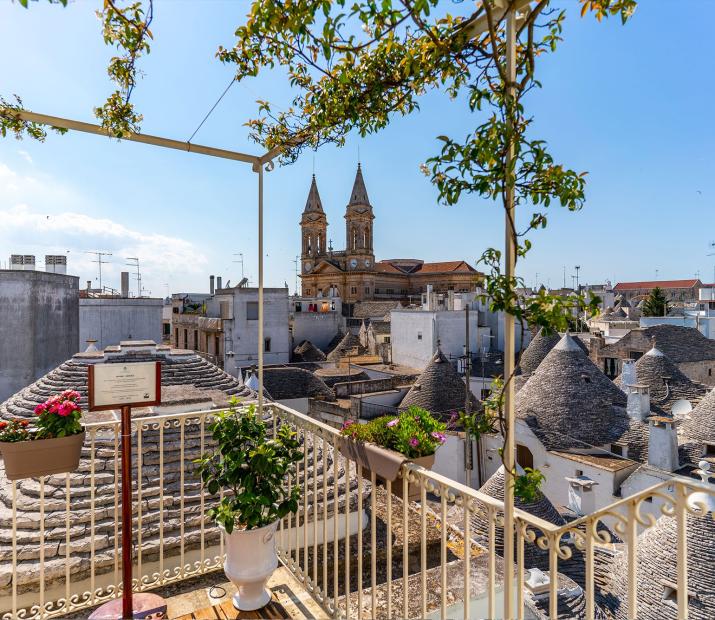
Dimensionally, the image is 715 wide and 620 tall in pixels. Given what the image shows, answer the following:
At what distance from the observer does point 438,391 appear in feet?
49.5

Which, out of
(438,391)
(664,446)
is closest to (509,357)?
(664,446)

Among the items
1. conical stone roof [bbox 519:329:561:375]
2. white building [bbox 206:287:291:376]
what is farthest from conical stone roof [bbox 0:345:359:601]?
white building [bbox 206:287:291:376]

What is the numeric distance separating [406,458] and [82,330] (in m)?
20.4

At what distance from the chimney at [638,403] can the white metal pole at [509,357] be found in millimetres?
13709

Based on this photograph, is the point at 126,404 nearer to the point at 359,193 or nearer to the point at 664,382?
the point at 664,382

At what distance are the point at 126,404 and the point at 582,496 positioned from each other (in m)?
10.8

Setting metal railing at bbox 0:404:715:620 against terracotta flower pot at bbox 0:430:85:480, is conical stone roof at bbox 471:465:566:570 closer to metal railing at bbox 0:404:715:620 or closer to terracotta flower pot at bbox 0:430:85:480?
metal railing at bbox 0:404:715:620

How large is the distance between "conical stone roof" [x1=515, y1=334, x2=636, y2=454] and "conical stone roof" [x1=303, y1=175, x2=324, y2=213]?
1862 inches

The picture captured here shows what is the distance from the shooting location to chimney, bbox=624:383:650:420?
13.2 m

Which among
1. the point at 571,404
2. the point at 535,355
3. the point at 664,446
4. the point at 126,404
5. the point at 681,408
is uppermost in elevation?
the point at 126,404

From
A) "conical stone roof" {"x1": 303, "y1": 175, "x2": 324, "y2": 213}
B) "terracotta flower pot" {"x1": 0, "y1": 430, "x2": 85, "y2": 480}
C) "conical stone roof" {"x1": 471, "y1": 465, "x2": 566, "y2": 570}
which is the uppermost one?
"conical stone roof" {"x1": 303, "y1": 175, "x2": 324, "y2": 213}

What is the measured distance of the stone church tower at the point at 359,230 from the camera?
5734 cm

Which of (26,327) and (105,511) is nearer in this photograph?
(105,511)

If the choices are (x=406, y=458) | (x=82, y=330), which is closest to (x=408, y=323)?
(x=82, y=330)
